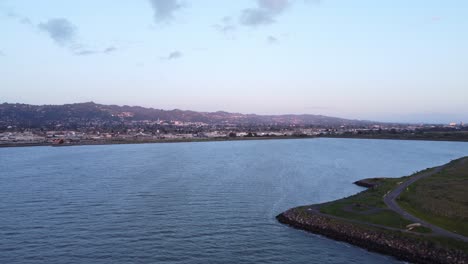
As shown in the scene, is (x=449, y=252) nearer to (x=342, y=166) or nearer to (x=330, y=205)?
(x=330, y=205)

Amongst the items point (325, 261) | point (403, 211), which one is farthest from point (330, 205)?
point (325, 261)

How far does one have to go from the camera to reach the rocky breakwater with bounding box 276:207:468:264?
21.0m

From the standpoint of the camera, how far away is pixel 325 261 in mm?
22109

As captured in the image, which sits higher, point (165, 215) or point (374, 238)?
point (374, 238)

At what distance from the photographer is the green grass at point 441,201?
25.4 metres

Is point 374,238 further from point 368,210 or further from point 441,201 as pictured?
point 441,201

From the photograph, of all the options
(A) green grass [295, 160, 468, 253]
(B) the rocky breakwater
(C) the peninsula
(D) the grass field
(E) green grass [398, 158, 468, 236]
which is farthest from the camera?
(D) the grass field

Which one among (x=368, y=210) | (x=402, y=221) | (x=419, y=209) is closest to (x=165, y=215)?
(x=368, y=210)

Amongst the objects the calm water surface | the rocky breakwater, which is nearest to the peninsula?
the rocky breakwater

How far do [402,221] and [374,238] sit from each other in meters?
2.66

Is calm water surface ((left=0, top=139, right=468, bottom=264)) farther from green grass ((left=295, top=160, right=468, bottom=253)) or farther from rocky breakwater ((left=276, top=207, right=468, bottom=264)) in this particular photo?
green grass ((left=295, top=160, right=468, bottom=253))

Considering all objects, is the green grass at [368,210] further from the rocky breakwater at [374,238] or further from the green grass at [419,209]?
the rocky breakwater at [374,238]

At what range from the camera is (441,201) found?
3011 cm

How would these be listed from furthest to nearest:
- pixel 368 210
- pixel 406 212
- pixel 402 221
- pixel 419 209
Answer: pixel 368 210
pixel 419 209
pixel 406 212
pixel 402 221
